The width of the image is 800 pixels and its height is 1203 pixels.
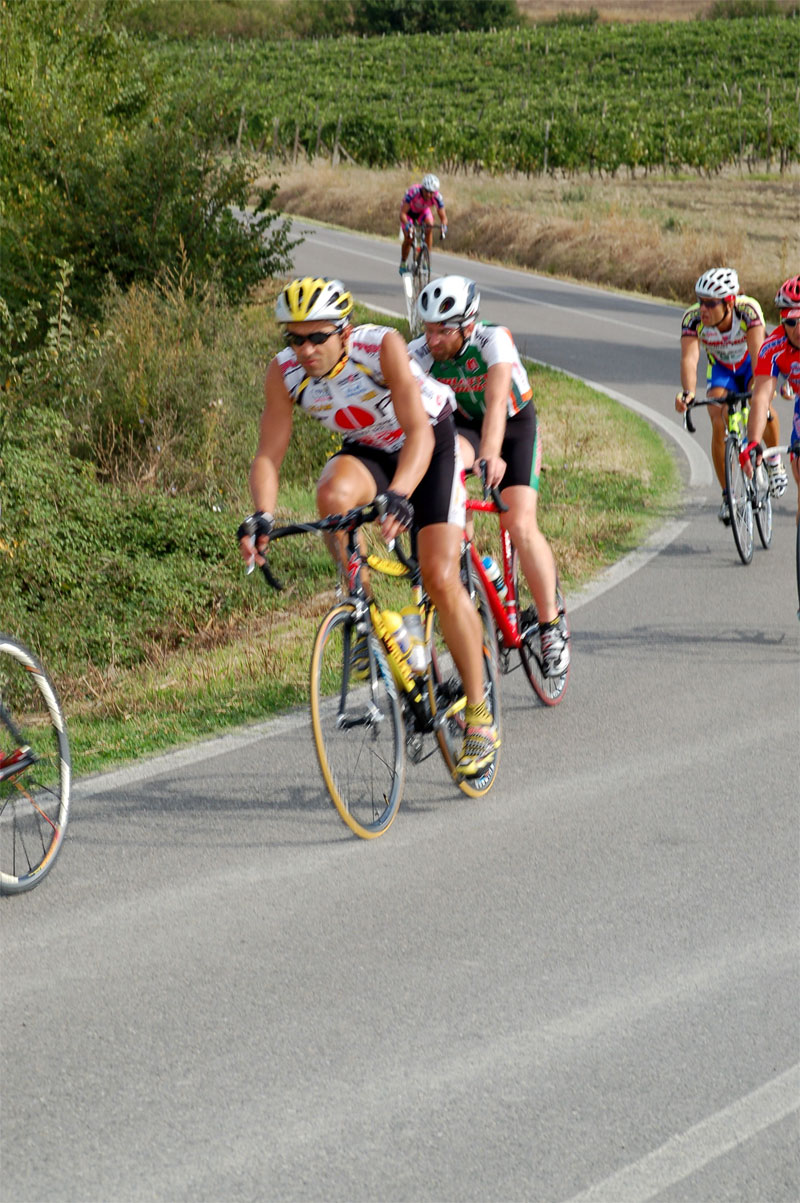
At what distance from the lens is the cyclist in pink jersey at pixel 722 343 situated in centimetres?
1023

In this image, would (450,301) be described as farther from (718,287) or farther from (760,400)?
(718,287)

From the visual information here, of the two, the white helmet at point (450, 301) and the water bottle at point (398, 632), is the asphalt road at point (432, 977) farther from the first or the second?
the white helmet at point (450, 301)

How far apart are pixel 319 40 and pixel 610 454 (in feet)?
288

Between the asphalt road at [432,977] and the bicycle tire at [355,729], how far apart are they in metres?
0.16

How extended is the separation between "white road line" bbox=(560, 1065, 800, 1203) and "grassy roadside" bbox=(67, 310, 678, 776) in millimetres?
3446

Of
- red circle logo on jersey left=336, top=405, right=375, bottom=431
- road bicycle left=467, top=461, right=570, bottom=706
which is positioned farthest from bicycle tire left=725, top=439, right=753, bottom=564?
red circle logo on jersey left=336, top=405, right=375, bottom=431

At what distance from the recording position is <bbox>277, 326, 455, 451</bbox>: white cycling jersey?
5.51 metres

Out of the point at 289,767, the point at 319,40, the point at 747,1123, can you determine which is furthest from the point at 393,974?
the point at 319,40

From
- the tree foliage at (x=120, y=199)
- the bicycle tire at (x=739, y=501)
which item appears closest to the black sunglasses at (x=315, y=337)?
the bicycle tire at (x=739, y=501)

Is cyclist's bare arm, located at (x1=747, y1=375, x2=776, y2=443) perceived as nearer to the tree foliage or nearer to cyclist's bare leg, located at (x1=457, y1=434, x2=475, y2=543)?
cyclist's bare leg, located at (x1=457, y1=434, x2=475, y2=543)

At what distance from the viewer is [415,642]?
5.63 metres

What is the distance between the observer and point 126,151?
1659 cm

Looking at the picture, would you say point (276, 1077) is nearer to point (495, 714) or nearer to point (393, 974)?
point (393, 974)

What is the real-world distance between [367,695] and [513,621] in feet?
5.19
